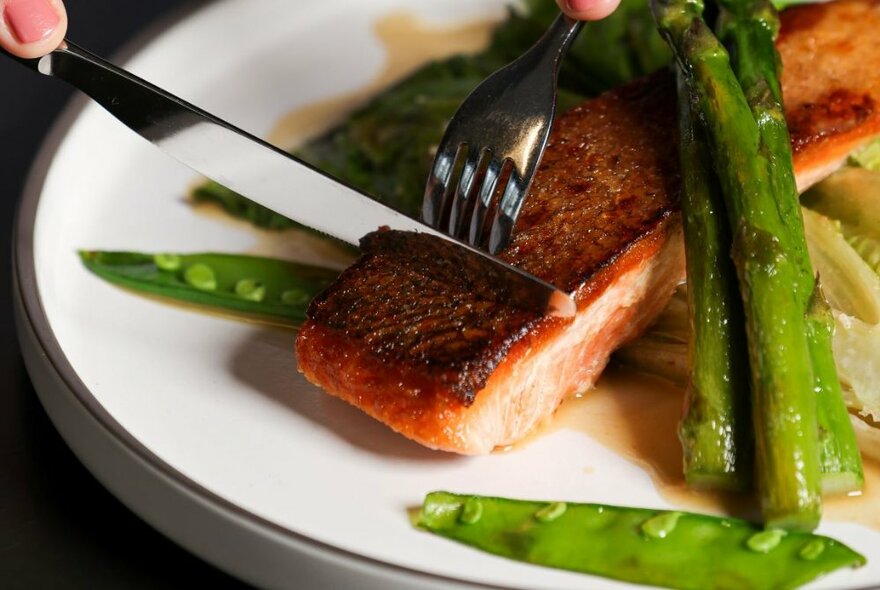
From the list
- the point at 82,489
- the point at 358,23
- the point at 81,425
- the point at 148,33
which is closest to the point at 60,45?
the point at 81,425

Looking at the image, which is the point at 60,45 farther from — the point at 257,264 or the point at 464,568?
the point at 464,568

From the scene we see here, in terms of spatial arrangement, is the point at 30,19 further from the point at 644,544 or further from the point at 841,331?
the point at 841,331

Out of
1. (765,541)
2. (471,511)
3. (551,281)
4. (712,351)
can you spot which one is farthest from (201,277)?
(765,541)

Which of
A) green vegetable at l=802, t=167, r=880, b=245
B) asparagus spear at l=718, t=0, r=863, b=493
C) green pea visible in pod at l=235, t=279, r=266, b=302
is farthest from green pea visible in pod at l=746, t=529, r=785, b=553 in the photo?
green pea visible in pod at l=235, t=279, r=266, b=302

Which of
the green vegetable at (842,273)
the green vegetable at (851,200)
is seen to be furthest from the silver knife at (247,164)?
the green vegetable at (851,200)

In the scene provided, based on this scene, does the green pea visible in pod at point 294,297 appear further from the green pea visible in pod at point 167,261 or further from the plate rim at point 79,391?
the plate rim at point 79,391
